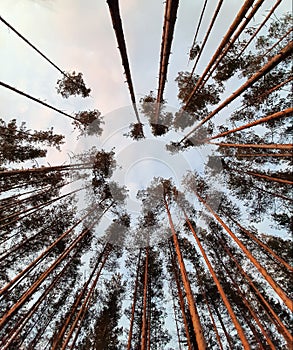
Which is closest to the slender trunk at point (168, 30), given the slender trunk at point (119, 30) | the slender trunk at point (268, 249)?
the slender trunk at point (119, 30)

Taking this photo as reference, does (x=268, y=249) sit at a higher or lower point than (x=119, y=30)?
higher

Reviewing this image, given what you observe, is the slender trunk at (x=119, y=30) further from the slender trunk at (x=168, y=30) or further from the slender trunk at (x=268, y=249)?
the slender trunk at (x=268, y=249)

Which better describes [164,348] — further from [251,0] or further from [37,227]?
[251,0]

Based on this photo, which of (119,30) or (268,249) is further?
(268,249)

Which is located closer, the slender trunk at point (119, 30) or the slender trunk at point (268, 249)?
the slender trunk at point (119, 30)

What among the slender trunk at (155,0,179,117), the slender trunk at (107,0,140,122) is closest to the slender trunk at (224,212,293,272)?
the slender trunk at (155,0,179,117)

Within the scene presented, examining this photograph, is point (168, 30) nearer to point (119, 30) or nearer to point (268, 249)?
point (119, 30)

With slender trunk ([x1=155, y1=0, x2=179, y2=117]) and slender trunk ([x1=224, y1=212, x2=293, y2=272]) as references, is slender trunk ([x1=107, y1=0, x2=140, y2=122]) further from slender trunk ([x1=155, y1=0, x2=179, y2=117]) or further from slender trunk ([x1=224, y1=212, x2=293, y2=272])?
slender trunk ([x1=224, y1=212, x2=293, y2=272])

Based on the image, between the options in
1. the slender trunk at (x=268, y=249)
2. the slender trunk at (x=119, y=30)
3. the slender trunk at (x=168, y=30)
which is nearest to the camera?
the slender trunk at (x=119, y=30)

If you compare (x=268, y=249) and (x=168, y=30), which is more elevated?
(x=268, y=249)

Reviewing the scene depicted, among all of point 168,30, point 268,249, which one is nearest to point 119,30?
point 168,30

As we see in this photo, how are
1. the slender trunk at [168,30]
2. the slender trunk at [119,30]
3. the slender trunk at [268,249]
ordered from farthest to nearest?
the slender trunk at [268,249] < the slender trunk at [168,30] < the slender trunk at [119,30]

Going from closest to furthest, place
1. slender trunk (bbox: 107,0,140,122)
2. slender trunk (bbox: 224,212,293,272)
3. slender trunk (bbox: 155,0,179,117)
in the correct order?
slender trunk (bbox: 107,0,140,122)
slender trunk (bbox: 155,0,179,117)
slender trunk (bbox: 224,212,293,272)

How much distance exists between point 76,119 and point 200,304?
11.6 m
